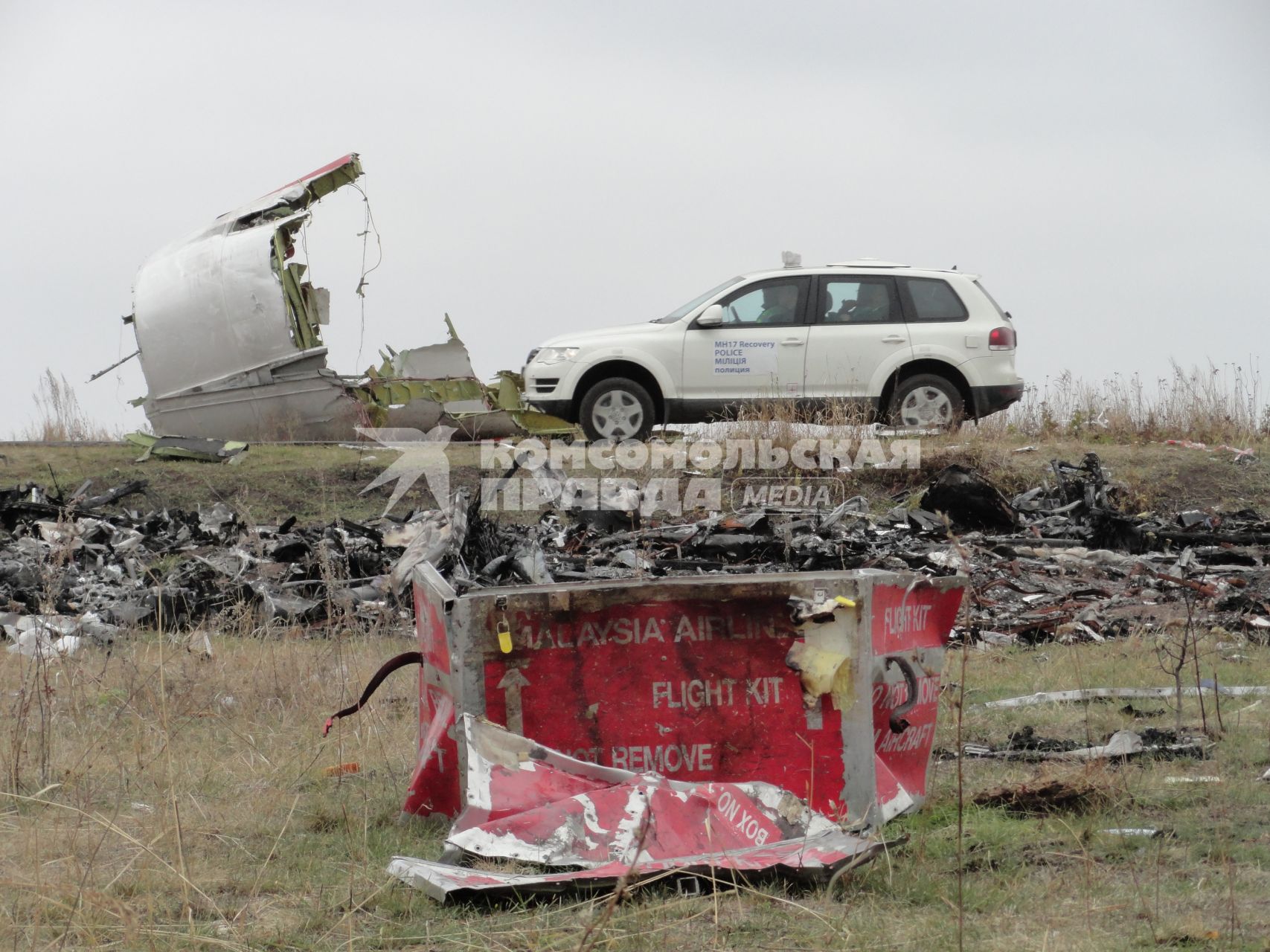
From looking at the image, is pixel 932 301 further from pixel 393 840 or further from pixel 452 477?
pixel 393 840

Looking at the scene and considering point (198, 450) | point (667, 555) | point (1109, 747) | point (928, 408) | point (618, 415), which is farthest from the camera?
point (198, 450)

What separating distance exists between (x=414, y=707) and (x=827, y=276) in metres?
8.51

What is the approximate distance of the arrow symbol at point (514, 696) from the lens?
3471 millimetres

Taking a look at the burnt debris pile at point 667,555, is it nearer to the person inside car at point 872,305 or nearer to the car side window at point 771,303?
the person inside car at point 872,305

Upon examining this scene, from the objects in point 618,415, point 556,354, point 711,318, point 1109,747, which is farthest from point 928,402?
point 1109,747

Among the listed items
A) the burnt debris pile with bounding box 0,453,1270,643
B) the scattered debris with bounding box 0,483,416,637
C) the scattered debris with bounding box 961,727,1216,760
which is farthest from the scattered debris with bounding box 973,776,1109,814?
the scattered debris with bounding box 0,483,416,637

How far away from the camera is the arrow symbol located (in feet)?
11.4

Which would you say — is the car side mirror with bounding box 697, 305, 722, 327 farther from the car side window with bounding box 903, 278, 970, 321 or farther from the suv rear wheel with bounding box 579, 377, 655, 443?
the car side window with bounding box 903, 278, 970, 321

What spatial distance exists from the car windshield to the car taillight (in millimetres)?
2678

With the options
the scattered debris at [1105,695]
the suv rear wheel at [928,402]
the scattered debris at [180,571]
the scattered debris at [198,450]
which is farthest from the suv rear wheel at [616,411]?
the scattered debris at [1105,695]

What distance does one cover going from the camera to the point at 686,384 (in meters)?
12.9

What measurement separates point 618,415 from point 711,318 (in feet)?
4.56

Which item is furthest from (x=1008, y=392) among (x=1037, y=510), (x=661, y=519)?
(x=661, y=519)

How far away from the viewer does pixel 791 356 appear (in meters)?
13.0
